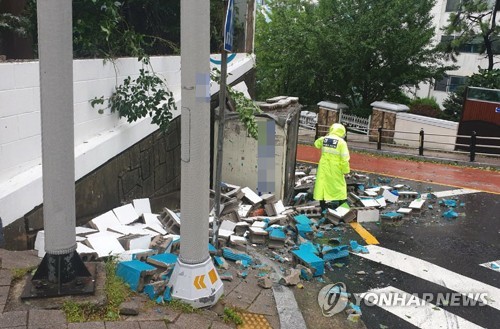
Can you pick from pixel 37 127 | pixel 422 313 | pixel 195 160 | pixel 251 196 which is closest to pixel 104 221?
pixel 37 127

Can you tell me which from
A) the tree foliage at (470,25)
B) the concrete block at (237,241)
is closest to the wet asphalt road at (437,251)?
the concrete block at (237,241)

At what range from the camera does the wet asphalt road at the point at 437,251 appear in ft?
16.7

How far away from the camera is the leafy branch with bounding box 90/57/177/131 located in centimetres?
660

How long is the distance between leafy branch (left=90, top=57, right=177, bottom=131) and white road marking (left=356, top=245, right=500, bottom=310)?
11.7ft

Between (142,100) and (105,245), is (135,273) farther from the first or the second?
(142,100)

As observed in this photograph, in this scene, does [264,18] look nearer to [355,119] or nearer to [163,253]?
[355,119]

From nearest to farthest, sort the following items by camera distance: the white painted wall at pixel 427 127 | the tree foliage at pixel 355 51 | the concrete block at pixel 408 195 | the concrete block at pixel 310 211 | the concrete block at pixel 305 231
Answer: the concrete block at pixel 305 231, the concrete block at pixel 310 211, the concrete block at pixel 408 195, the white painted wall at pixel 427 127, the tree foliage at pixel 355 51

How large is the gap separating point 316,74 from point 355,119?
10.5 ft

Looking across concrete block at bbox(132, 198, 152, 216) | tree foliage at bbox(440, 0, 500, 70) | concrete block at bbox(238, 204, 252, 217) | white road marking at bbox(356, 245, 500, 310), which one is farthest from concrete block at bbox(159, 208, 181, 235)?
tree foliage at bbox(440, 0, 500, 70)

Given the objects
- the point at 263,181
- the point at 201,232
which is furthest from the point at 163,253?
the point at 263,181

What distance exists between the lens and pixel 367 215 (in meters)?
8.37

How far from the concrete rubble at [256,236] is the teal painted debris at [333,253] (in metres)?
0.01

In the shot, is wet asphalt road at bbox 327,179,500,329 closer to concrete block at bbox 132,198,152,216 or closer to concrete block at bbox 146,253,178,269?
concrete block at bbox 146,253,178,269

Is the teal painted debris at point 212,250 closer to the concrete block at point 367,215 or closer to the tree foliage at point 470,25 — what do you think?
the concrete block at point 367,215
